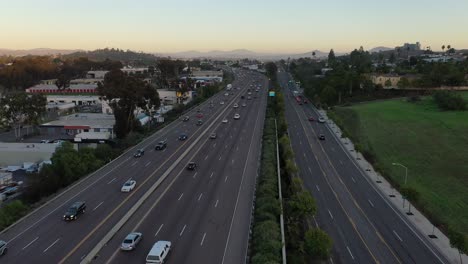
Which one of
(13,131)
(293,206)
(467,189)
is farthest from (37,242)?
(13,131)

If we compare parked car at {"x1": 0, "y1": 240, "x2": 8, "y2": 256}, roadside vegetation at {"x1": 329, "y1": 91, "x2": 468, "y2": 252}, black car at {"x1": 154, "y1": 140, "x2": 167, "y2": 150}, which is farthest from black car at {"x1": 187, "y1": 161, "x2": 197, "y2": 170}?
parked car at {"x1": 0, "y1": 240, "x2": 8, "y2": 256}

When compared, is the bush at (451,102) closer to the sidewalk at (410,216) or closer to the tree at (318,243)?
the sidewalk at (410,216)

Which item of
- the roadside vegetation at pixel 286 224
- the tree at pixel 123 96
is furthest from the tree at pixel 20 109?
the roadside vegetation at pixel 286 224

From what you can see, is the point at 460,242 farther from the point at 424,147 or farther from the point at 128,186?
the point at 424,147

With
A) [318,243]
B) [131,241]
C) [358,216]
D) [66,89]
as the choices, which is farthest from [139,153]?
[66,89]

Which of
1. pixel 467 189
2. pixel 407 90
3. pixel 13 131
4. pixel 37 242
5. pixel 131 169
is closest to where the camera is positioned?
pixel 37 242

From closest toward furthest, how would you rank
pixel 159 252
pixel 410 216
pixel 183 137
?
pixel 159 252 < pixel 410 216 < pixel 183 137

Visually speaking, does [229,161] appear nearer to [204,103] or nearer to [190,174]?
[190,174]
